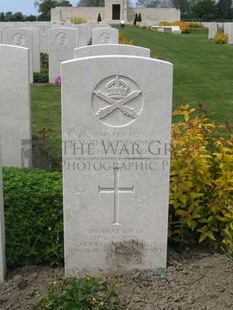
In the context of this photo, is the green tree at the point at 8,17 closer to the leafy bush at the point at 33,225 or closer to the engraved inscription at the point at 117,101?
the leafy bush at the point at 33,225

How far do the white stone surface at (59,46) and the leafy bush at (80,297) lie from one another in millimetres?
9762

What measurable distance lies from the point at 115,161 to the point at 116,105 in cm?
38

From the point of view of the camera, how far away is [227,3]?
67.8 meters

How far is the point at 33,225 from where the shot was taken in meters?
3.80

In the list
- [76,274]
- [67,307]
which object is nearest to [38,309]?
[67,307]

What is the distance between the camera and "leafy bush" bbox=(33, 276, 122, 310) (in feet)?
10.3

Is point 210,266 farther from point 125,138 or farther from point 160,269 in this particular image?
point 125,138

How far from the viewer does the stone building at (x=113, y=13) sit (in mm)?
69062

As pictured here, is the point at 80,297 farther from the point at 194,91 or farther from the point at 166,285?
the point at 194,91

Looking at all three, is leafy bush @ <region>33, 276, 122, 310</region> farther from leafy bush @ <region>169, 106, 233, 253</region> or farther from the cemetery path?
leafy bush @ <region>169, 106, 233, 253</region>

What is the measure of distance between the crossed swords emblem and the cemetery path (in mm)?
1124

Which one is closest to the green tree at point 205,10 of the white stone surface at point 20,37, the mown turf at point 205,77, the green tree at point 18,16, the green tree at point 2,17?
the green tree at point 18,16

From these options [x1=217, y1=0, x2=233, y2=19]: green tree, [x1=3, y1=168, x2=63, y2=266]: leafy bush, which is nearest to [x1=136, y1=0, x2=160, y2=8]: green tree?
[x1=217, y1=0, x2=233, y2=19]: green tree

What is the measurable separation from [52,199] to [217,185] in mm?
1205
